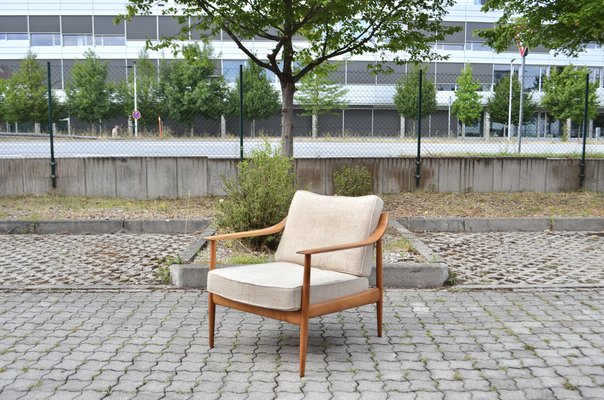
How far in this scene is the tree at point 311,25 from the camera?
10.2 meters

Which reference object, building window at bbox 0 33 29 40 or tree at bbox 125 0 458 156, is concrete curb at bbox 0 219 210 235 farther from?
building window at bbox 0 33 29 40

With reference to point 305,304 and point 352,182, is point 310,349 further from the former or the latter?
point 352,182

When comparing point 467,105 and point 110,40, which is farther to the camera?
point 110,40

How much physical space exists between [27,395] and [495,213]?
8.73 m

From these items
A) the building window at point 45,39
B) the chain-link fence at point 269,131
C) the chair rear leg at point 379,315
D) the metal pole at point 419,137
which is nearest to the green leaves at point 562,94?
the chain-link fence at point 269,131

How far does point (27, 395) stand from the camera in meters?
3.65

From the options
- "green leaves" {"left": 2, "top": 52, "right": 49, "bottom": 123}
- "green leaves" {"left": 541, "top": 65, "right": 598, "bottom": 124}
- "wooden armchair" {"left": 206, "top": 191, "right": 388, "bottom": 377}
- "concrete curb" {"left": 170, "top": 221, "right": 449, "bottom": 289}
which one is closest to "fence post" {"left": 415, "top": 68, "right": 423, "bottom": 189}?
"concrete curb" {"left": 170, "top": 221, "right": 449, "bottom": 289}

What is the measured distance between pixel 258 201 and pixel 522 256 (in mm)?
3456

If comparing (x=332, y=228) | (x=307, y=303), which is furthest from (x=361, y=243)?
(x=307, y=303)

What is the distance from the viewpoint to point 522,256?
786 centimetres

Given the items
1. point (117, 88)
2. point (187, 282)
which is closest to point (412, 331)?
point (187, 282)

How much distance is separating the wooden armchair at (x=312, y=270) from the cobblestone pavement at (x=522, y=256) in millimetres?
2282

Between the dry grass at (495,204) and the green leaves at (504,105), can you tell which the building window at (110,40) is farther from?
the dry grass at (495,204)

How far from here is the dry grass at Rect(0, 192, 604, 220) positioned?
10438 mm
